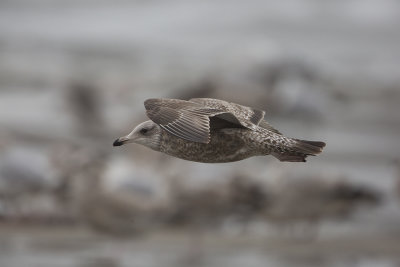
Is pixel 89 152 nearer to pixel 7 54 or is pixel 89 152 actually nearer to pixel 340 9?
pixel 7 54

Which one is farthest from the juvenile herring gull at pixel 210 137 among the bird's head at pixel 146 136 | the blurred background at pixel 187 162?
the blurred background at pixel 187 162

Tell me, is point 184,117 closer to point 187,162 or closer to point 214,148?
point 214,148

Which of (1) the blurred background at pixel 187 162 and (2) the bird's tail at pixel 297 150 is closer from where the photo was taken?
(2) the bird's tail at pixel 297 150

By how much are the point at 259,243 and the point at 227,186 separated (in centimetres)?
68

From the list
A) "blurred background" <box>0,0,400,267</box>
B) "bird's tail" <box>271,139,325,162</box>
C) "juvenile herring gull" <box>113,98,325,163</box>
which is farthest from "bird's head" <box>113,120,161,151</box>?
"blurred background" <box>0,0,400,267</box>

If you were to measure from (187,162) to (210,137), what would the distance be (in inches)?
228

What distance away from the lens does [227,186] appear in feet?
30.8

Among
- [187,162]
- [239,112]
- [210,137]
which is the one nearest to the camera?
[210,137]

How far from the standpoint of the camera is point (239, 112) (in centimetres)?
452

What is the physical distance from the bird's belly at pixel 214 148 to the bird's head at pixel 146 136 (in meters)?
0.03

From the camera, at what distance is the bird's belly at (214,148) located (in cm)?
411

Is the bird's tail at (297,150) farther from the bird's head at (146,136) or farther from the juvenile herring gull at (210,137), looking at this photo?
the bird's head at (146,136)

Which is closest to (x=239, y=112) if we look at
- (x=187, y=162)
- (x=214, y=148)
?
(x=214, y=148)

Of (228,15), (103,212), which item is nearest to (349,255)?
(103,212)
